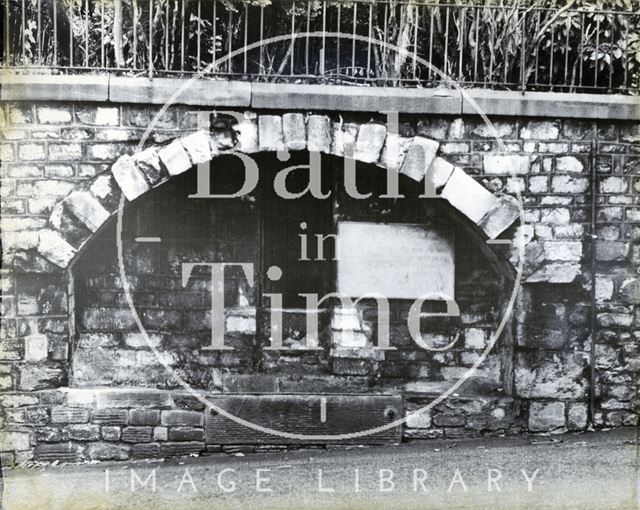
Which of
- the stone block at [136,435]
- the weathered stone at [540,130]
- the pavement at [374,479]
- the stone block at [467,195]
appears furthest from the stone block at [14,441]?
the weathered stone at [540,130]

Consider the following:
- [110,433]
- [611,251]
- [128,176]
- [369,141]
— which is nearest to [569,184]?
[611,251]

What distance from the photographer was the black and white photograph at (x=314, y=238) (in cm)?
579

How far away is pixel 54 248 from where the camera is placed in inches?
227

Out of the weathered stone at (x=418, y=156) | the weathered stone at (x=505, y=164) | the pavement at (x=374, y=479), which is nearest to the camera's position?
the pavement at (x=374, y=479)

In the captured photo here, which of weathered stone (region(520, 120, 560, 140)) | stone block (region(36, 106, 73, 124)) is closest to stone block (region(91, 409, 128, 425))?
stone block (region(36, 106, 73, 124))

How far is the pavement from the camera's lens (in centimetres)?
495

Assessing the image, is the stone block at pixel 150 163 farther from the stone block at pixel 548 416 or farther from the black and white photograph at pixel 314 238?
the stone block at pixel 548 416

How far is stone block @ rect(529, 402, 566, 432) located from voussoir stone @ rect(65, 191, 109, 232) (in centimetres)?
338

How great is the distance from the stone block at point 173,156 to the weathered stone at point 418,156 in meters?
1.53

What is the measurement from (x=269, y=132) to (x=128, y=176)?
40.3 inches

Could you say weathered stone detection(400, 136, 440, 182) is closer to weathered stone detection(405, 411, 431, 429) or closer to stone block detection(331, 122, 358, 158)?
stone block detection(331, 122, 358, 158)

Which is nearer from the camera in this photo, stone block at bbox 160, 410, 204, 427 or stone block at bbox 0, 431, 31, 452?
stone block at bbox 0, 431, 31, 452

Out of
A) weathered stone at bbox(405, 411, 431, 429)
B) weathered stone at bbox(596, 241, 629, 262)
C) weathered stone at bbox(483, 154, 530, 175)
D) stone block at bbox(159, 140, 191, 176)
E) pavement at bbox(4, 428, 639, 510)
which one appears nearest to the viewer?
pavement at bbox(4, 428, 639, 510)

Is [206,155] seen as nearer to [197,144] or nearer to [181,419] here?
[197,144]
